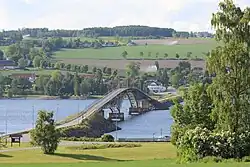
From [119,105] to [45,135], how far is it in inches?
4604

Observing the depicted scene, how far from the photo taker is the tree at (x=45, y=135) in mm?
50156

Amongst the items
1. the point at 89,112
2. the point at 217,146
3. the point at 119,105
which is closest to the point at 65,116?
the point at 89,112

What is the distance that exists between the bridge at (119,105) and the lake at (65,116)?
2987mm

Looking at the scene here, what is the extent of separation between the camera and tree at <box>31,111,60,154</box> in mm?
50156

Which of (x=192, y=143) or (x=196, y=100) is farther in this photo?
(x=196, y=100)

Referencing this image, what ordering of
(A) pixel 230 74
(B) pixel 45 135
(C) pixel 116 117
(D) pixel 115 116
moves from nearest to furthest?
(A) pixel 230 74 → (B) pixel 45 135 → (C) pixel 116 117 → (D) pixel 115 116

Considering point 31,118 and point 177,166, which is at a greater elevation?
point 177,166

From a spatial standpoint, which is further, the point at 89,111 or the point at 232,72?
the point at 89,111

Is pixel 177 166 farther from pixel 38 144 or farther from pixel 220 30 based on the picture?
pixel 38 144

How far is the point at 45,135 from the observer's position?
50.7 metres

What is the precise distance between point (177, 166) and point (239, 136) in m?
7.62

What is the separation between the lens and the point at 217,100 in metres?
36.6

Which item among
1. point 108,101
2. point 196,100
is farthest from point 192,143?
point 108,101

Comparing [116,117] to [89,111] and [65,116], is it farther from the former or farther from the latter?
[89,111]
